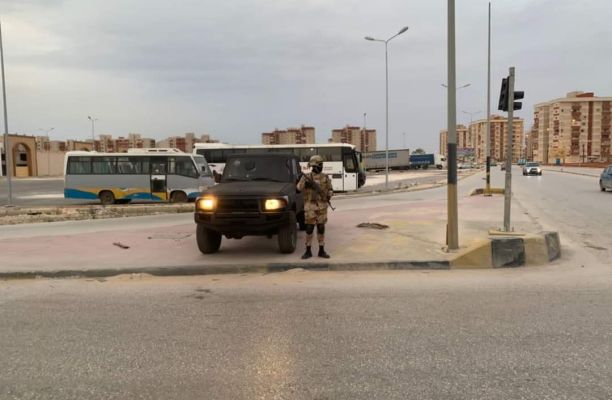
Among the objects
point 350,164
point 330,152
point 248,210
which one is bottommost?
point 248,210

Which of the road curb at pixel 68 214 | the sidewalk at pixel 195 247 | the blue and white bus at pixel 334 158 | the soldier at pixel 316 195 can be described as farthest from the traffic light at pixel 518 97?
the blue and white bus at pixel 334 158

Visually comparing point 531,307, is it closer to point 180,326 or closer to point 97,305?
point 180,326

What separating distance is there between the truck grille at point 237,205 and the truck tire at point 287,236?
0.76 meters

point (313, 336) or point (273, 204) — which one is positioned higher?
point (273, 204)

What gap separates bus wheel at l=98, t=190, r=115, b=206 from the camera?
2416 cm

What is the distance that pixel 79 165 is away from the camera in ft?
79.9

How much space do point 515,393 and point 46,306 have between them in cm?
537

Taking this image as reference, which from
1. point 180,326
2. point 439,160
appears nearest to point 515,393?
point 180,326

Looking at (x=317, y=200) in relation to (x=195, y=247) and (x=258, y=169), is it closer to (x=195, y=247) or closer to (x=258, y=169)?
(x=258, y=169)

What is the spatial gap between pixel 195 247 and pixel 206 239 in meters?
1.03

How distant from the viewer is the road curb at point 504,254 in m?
8.09

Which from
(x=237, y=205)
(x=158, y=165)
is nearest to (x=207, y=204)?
(x=237, y=205)

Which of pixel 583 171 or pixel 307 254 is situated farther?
pixel 583 171

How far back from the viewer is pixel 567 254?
9.06 meters
